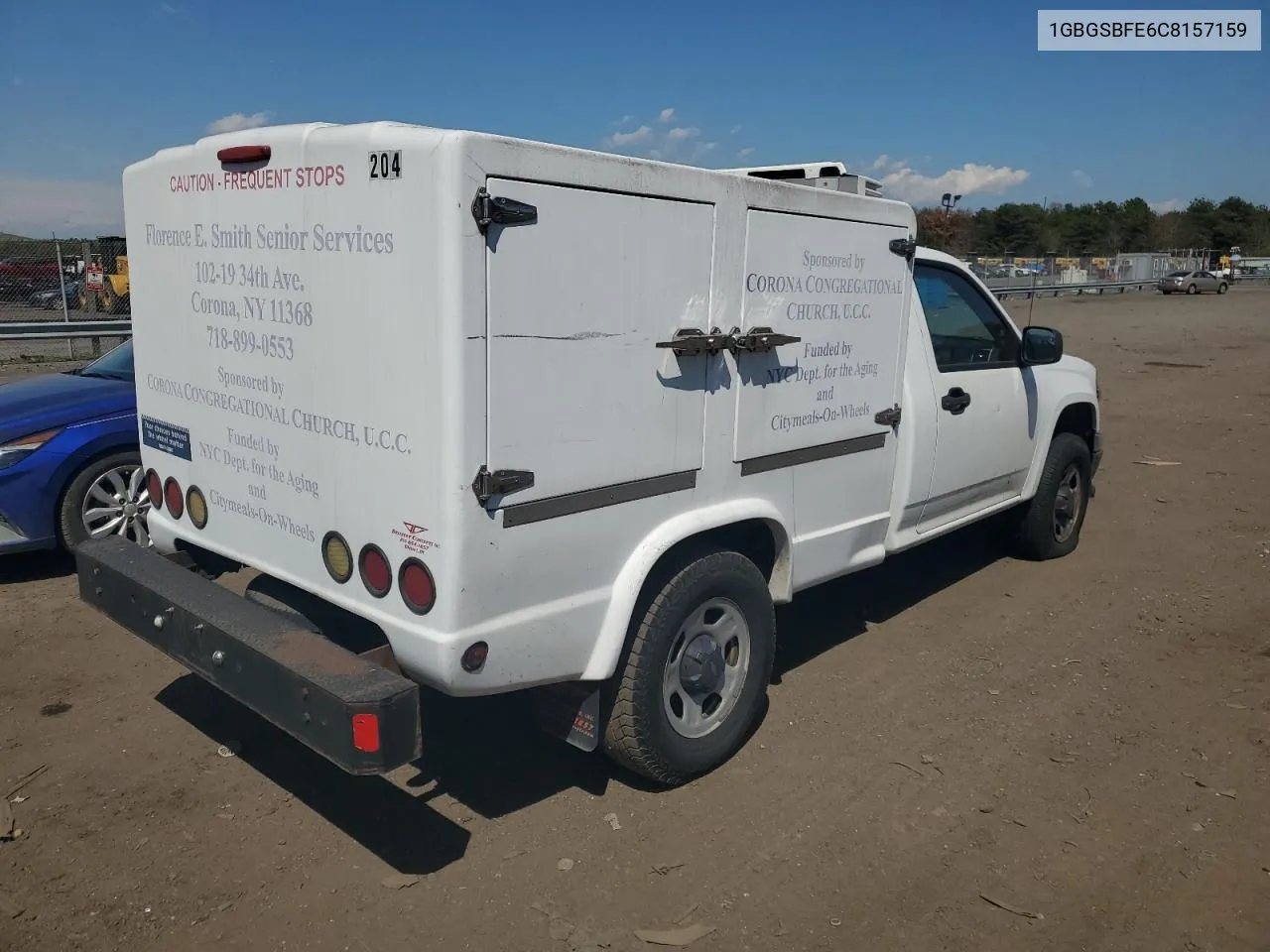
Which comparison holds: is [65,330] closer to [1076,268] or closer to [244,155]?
[244,155]

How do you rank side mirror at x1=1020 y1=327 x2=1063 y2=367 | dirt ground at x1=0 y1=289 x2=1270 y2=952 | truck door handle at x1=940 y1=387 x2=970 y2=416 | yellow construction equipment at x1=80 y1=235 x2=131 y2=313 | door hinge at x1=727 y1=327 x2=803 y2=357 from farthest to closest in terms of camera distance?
yellow construction equipment at x1=80 y1=235 x2=131 y2=313 → side mirror at x1=1020 y1=327 x2=1063 y2=367 → truck door handle at x1=940 y1=387 x2=970 y2=416 → door hinge at x1=727 y1=327 x2=803 y2=357 → dirt ground at x1=0 y1=289 x2=1270 y2=952

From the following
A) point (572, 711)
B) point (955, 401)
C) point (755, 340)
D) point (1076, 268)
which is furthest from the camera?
point (1076, 268)

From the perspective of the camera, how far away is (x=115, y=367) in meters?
6.59

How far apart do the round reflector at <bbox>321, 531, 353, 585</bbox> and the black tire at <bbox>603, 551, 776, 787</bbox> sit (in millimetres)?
978

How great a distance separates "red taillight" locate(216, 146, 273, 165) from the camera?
3.22 m

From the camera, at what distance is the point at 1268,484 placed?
28.7ft

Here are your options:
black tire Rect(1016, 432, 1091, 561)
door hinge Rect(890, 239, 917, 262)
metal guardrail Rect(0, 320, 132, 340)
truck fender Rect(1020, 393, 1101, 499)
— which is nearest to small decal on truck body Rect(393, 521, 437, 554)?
door hinge Rect(890, 239, 917, 262)

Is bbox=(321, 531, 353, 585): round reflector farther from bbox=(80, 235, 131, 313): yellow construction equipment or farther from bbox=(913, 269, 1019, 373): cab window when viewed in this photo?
bbox=(80, 235, 131, 313): yellow construction equipment

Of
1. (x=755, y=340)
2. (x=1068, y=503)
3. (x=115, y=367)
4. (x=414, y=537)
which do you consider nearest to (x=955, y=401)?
(x=755, y=340)

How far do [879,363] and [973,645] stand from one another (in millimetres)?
1777

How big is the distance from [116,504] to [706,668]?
3.87m

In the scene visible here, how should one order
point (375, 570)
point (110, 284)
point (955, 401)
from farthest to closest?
point (110, 284) < point (955, 401) < point (375, 570)

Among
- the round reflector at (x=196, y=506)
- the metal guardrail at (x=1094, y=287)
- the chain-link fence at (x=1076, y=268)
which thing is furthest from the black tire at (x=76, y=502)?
the metal guardrail at (x=1094, y=287)

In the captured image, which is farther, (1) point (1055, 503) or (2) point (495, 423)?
(1) point (1055, 503)
